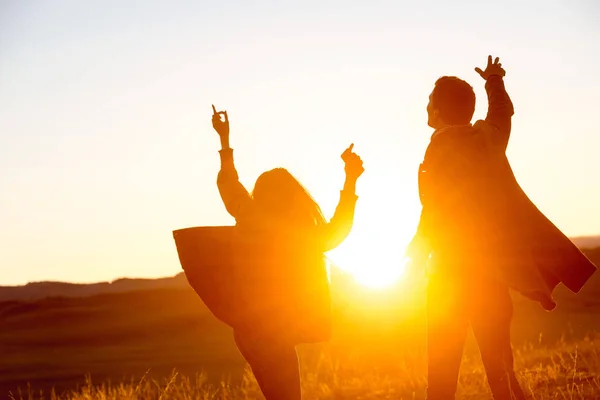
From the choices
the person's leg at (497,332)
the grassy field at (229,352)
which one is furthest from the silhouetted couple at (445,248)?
the grassy field at (229,352)

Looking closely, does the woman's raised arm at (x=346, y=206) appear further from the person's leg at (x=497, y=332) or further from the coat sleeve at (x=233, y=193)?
the person's leg at (x=497, y=332)

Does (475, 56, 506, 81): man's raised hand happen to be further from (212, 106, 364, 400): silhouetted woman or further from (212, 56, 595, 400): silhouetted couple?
(212, 106, 364, 400): silhouetted woman

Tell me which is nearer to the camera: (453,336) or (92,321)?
(453,336)

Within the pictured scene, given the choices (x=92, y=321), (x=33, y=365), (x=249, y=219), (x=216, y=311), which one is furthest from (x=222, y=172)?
(x=92, y=321)

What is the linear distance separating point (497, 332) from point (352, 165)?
1230mm

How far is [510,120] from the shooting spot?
4.84m

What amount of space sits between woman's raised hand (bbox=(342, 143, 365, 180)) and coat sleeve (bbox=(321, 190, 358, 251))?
11 centimetres

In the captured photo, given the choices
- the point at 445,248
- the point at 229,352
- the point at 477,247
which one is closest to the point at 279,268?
the point at 445,248

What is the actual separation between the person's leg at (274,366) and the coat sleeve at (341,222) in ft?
2.24

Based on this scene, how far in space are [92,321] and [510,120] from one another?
126ft

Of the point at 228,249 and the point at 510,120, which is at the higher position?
the point at 510,120

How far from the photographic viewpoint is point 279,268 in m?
4.72

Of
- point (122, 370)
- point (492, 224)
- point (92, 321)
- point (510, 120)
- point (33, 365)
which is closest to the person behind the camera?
point (492, 224)

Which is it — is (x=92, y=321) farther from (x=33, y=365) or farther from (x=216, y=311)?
(x=216, y=311)
